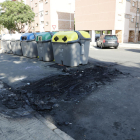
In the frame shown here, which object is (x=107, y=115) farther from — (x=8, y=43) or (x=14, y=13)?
(x=14, y=13)

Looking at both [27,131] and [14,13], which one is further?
[14,13]

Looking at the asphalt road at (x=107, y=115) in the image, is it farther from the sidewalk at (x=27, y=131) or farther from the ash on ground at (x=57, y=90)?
the ash on ground at (x=57, y=90)

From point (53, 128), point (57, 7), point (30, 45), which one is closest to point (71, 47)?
point (30, 45)

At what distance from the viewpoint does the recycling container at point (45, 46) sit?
897cm

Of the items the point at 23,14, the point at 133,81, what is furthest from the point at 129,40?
the point at 133,81

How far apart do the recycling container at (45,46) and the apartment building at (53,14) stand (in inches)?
1062

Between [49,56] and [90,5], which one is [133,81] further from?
[90,5]

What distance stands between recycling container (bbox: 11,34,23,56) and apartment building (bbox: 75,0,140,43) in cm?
1758

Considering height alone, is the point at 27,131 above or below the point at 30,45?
below

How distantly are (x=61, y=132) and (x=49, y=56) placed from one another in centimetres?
678

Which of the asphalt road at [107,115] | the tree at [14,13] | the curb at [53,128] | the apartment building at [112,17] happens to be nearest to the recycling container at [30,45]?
the asphalt road at [107,115]

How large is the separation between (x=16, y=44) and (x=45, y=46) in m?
4.37

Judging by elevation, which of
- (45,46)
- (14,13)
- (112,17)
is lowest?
→ (45,46)

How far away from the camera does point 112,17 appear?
83.9ft
